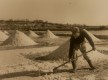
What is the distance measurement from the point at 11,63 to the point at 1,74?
173cm

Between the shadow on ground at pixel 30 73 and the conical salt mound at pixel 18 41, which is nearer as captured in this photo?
the shadow on ground at pixel 30 73

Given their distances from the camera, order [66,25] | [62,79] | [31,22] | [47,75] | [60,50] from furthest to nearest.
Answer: [31,22] < [66,25] < [60,50] < [47,75] < [62,79]

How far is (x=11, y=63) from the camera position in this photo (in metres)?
8.99

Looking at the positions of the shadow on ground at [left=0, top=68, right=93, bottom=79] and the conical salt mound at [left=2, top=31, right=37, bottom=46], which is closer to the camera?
the shadow on ground at [left=0, top=68, right=93, bottom=79]

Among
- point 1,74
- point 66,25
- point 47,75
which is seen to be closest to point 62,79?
point 47,75

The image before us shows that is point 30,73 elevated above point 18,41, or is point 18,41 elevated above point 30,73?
point 30,73

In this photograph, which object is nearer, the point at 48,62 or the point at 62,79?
the point at 62,79

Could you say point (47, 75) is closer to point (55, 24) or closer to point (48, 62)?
point (48, 62)

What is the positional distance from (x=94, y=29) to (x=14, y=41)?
19464mm

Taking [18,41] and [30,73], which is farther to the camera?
[18,41]

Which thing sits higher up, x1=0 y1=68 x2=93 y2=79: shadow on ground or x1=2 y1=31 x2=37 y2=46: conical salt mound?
x1=0 y1=68 x2=93 y2=79: shadow on ground

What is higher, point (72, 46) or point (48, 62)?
point (72, 46)

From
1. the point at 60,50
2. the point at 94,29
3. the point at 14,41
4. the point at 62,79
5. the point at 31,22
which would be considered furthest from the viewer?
the point at 31,22

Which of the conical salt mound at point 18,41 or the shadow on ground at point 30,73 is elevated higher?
the shadow on ground at point 30,73
